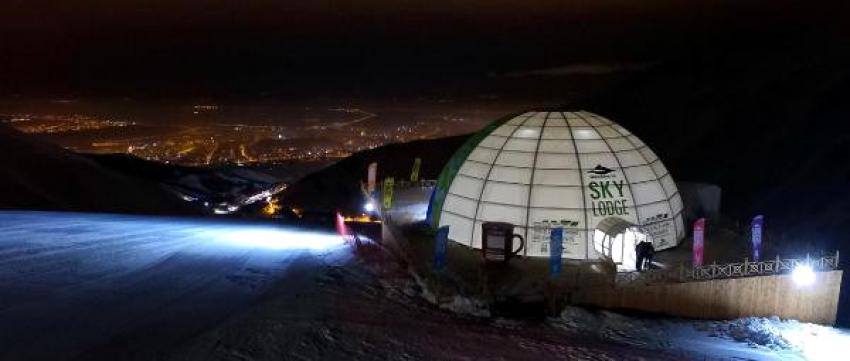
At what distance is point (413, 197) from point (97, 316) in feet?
64.6

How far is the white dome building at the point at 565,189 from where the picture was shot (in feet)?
74.3

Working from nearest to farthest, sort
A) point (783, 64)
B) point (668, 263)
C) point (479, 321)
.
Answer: point (479, 321)
point (668, 263)
point (783, 64)

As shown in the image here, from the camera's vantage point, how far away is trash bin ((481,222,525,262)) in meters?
21.9

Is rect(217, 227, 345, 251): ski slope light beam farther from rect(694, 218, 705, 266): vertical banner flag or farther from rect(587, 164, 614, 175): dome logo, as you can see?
rect(694, 218, 705, 266): vertical banner flag

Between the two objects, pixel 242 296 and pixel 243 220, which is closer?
pixel 242 296

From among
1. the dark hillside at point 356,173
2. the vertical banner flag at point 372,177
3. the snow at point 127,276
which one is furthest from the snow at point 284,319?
the dark hillside at point 356,173

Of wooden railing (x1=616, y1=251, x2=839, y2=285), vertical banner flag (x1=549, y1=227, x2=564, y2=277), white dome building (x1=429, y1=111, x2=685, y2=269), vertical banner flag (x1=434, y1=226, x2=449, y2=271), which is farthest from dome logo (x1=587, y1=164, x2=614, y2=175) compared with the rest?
vertical banner flag (x1=434, y1=226, x2=449, y2=271)

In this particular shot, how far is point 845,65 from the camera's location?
63.3 metres

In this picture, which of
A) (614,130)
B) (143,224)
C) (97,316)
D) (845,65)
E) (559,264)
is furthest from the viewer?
(845,65)

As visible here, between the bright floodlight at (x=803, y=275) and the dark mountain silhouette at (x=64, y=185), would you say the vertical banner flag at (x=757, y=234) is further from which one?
the dark mountain silhouette at (x=64, y=185)

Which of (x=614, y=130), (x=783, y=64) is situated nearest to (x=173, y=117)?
(x=783, y=64)

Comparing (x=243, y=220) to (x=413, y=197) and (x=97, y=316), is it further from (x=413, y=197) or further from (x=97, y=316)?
(x=97, y=316)

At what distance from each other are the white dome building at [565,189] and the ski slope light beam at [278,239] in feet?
15.5

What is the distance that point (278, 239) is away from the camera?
28078mm
